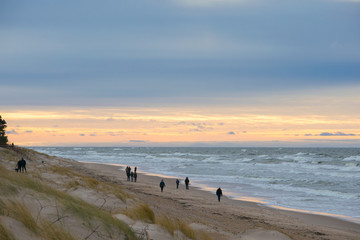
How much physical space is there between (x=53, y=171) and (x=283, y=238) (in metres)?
17.6

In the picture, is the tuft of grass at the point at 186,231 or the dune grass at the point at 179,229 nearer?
the dune grass at the point at 179,229

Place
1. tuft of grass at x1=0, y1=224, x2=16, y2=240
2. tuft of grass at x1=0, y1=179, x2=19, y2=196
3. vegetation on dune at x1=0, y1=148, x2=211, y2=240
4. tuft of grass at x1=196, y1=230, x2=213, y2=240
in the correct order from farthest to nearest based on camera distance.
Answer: tuft of grass at x1=196, y1=230, x2=213, y2=240 → tuft of grass at x1=0, y1=179, x2=19, y2=196 → vegetation on dune at x1=0, y1=148, x2=211, y2=240 → tuft of grass at x1=0, y1=224, x2=16, y2=240

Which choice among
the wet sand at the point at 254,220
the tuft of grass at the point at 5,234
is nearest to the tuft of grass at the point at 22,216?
the tuft of grass at the point at 5,234

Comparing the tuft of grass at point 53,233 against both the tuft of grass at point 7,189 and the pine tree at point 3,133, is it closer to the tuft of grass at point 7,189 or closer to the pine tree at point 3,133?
the tuft of grass at point 7,189

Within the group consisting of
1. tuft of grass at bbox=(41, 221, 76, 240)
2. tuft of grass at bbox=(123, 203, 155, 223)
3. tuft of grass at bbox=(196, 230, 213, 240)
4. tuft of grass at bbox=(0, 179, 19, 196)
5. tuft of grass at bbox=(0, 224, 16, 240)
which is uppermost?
tuft of grass at bbox=(0, 179, 19, 196)

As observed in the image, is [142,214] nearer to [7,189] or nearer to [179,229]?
[179,229]

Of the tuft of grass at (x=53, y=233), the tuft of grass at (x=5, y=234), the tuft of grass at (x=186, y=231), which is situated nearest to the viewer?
the tuft of grass at (x=5, y=234)

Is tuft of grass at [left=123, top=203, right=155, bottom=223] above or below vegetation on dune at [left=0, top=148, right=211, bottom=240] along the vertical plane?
below

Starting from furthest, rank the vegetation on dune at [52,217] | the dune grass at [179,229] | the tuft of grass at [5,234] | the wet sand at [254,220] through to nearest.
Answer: the wet sand at [254,220] → the dune grass at [179,229] → the vegetation on dune at [52,217] → the tuft of grass at [5,234]

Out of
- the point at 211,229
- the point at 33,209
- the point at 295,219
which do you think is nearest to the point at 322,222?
the point at 295,219

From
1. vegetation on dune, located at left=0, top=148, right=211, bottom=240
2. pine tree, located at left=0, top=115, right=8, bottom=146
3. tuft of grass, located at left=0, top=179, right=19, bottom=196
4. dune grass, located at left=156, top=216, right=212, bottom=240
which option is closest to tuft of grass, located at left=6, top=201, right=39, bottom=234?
vegetation on dune, located at left=0, top=148, right=211, bottom=240

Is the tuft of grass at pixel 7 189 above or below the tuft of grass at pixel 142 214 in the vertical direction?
above

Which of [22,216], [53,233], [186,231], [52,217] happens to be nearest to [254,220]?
[186,231]

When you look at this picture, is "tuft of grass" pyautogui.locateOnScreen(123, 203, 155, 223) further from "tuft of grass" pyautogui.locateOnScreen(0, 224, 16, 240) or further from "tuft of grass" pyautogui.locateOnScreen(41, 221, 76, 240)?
"tuft of grass" pyautogui.locateOnScreen(0, 224, 16, 240)
